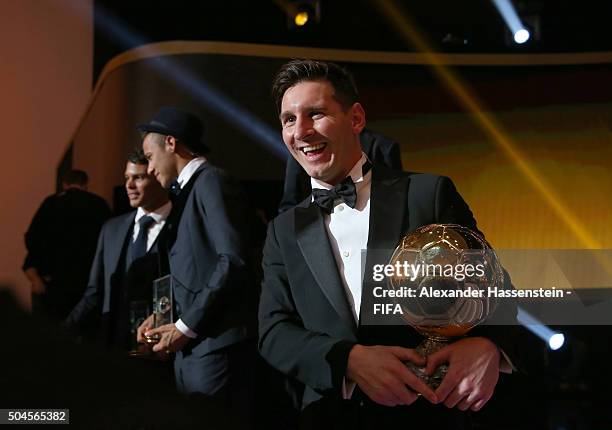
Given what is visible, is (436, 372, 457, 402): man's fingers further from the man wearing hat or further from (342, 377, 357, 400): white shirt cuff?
the man wearing hat

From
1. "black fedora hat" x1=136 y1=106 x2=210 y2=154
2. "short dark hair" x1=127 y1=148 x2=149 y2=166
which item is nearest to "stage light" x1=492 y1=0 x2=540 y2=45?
"black fedora hat" x1=136 y1=106 x2=210 y2=154

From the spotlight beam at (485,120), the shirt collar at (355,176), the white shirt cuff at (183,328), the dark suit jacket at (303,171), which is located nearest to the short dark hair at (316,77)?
the shirt collar at (355,176)

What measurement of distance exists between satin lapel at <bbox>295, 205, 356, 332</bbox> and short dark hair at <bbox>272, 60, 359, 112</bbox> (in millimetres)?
217

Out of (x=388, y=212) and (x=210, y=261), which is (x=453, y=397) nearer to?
(x=388, y=212)

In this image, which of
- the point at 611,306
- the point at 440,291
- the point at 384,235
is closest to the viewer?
the point at 440,291

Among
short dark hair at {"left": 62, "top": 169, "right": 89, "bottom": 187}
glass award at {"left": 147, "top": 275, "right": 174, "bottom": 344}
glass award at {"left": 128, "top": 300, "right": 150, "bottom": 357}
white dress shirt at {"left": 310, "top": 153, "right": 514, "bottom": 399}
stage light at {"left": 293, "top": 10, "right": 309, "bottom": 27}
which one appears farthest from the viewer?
stage light at {"left": 293, "top": 10, "right": 309, "bottom": 27}

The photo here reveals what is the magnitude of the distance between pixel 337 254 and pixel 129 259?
3.61 feet

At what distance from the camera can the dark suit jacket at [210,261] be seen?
2.13 m

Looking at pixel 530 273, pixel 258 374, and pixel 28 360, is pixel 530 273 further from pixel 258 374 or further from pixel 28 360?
pixel 28 360

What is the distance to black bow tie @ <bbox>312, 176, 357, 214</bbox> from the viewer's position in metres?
1.49

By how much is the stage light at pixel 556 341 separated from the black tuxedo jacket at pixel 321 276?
1760 mm

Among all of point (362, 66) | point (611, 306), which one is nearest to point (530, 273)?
point (611, 306)

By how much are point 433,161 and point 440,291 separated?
73.3 inches

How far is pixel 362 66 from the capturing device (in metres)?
3.31
